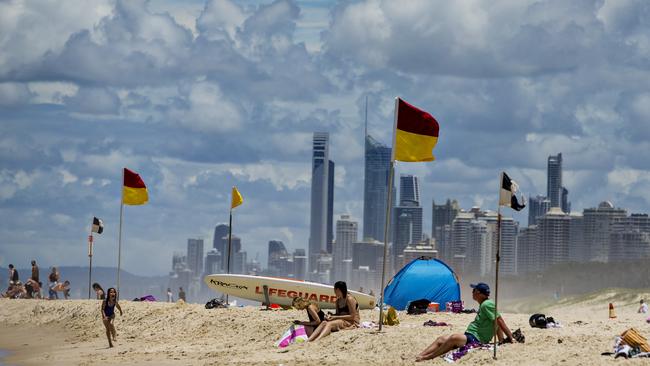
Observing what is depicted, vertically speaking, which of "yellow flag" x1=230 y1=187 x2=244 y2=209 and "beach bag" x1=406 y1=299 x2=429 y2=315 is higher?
"yellow flag" x1=230 y1=187 x2=244 y2=209

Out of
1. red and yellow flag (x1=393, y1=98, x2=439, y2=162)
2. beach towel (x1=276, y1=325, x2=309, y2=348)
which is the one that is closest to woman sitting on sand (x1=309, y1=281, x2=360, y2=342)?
beach towel (x1=276, y1=325, x2=309, y2=348)

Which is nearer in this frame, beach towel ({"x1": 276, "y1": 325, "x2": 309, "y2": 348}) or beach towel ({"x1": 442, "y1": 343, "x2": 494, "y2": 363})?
beach towel ({"x1": 442, "y1": 343, "x2": 494, "y2": 363})

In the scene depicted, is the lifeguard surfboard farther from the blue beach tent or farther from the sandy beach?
the sandy beach

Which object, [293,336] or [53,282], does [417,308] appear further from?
[53,282]

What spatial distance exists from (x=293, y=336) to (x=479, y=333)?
468 centimetres

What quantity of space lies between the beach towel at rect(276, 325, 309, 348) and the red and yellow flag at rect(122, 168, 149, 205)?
53.3 ft

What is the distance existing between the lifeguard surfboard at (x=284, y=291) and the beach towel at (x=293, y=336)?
7391 millimetres

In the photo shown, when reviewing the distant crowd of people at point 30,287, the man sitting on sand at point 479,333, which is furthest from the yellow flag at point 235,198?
the man sitting on sand at point 479,333

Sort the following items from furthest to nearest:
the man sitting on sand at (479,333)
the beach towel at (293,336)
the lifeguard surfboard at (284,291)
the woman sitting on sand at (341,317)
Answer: the lifeguard surfboard at (284,291)
the beach towel at (293,336)
the woman sitting on sand at (341,317)
the man sitting on sand at (479,333)

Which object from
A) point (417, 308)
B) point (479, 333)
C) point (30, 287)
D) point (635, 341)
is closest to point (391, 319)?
point (417, 308)

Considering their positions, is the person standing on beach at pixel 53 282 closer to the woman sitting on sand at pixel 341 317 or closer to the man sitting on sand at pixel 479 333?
the woman sitting on sand at pixel 341 317

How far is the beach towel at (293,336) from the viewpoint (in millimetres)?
23984

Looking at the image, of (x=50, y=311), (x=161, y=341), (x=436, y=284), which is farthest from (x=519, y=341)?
(x=50, y=311)

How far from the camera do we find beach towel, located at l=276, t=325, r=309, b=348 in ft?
78.7
